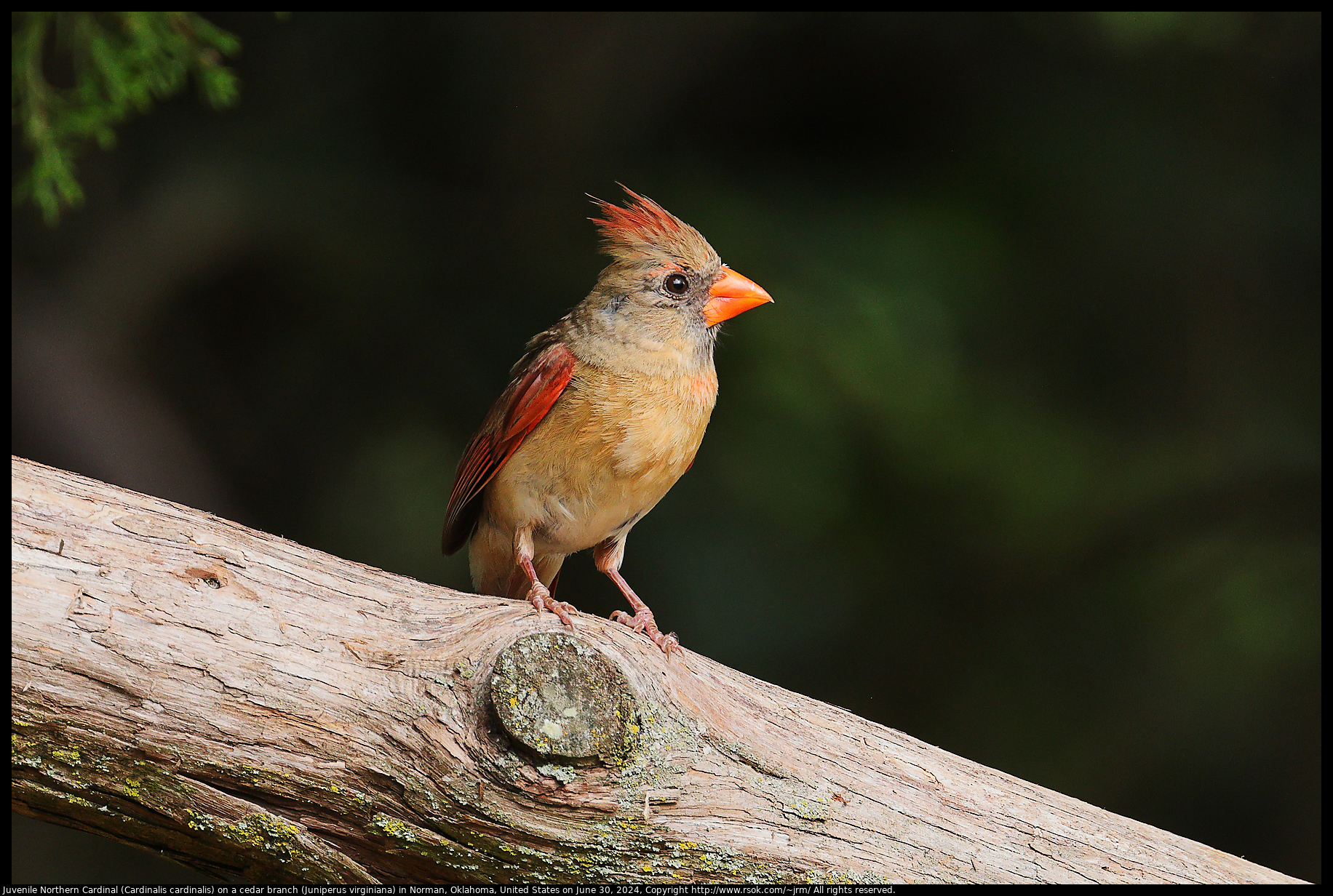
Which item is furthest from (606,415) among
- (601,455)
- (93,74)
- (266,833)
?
(93,74)

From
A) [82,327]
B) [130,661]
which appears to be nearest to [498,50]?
[82,327]

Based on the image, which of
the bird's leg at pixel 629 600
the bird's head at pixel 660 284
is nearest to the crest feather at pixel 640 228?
the bird's head at pixel 660 284

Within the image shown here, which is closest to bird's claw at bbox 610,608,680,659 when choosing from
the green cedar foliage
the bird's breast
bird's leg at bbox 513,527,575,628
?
bird's leg at bbox 513,527,575,628

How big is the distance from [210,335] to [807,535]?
267 cm

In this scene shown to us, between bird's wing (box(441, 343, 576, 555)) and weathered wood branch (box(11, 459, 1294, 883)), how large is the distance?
74 cm

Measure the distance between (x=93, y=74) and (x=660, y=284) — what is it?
6.09 feet

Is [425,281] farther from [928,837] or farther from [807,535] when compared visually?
[928,837]

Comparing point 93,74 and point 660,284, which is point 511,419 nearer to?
point 660,284

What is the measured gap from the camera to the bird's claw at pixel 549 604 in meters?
2.18

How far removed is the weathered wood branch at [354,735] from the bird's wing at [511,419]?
0.74 metres

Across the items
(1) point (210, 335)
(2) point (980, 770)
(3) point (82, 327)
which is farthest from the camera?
(1) point (210, 335)

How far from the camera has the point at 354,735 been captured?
1925 mm

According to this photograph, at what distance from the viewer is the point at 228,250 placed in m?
4.50

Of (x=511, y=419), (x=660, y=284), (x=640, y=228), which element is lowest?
(x=511, y=419)
